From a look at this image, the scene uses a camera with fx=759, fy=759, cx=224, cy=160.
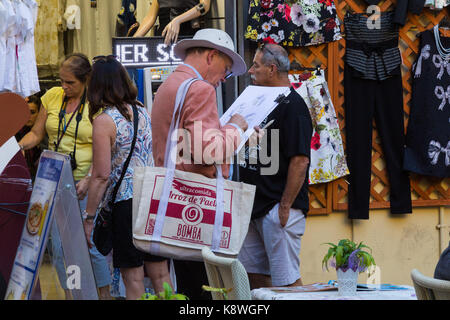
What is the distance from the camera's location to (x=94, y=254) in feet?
15.9

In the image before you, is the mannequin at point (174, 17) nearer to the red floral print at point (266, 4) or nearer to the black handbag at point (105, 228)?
the red floral print at point (266, 4)

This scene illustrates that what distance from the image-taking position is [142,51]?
5500 millimetres

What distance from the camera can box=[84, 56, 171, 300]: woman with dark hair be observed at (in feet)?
13.0

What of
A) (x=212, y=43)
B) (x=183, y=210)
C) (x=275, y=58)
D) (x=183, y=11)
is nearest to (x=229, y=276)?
(x=183, y=210)

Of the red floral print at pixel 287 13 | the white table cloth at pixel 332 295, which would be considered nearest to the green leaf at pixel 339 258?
the white table cloth at pixel 332 295

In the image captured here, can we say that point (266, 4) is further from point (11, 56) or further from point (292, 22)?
point (11, 56)

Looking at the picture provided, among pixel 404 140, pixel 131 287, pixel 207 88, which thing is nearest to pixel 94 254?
pixel 131 287

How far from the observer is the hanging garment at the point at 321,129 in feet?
19.1

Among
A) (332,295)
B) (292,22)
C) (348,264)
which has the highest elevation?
(292,22)

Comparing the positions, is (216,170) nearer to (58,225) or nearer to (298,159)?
(58,225)

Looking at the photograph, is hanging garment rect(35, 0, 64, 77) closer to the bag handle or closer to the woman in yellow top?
the woman in yellow top

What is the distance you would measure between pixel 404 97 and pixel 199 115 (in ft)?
10.5

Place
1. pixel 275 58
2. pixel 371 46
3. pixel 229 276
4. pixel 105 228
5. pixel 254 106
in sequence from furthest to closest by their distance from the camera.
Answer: pixel 371 46, pixel 275 58, pixel 105 228, pixel 254 106, pixel 229 276

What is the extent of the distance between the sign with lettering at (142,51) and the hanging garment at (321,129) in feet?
3.29
